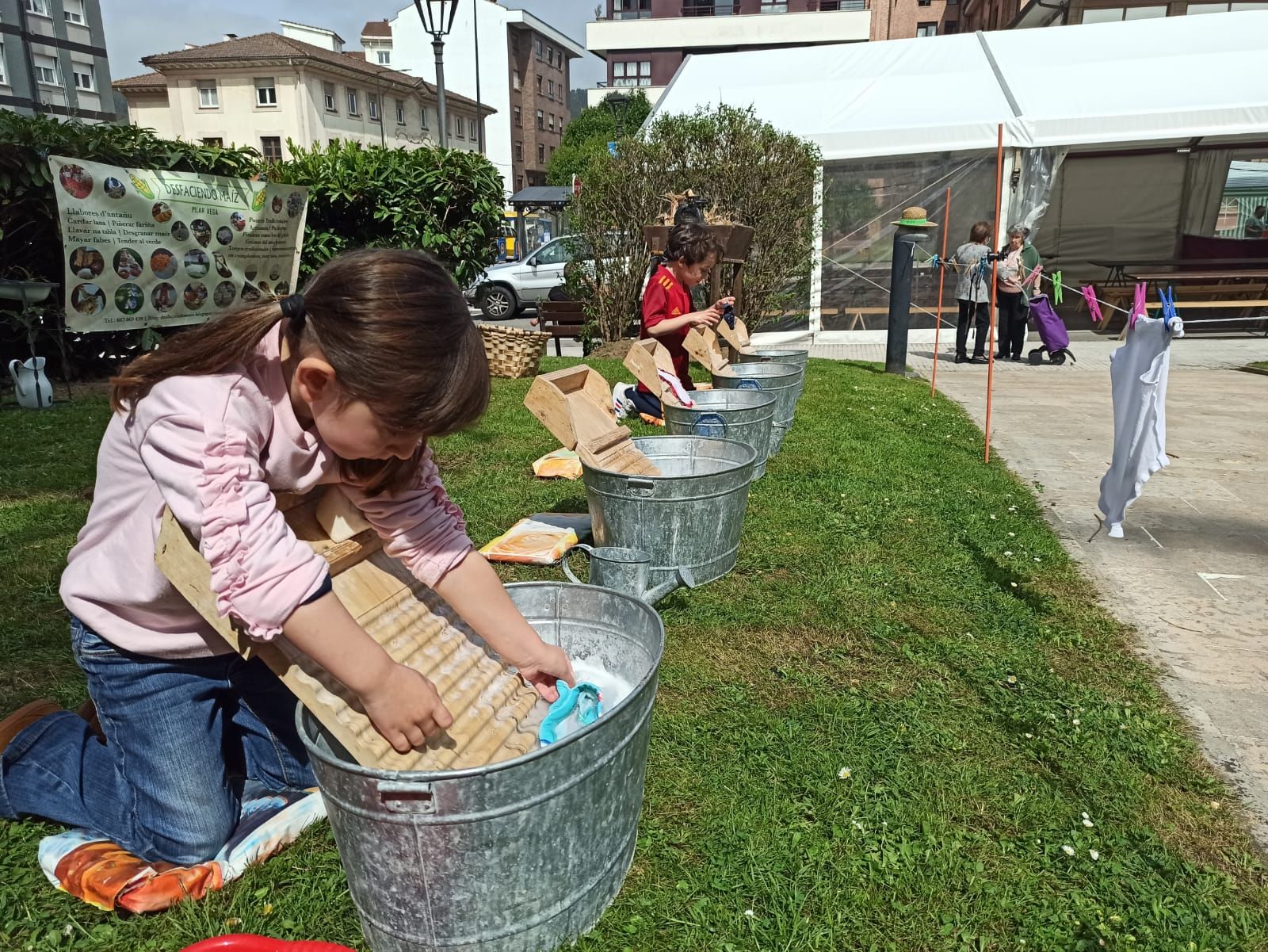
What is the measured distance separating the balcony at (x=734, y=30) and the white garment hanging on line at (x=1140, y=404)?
48532 mm

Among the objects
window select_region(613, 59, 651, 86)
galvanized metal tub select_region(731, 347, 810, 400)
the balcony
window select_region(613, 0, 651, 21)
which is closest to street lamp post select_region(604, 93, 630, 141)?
window select_region(613, 59, 651, 86)

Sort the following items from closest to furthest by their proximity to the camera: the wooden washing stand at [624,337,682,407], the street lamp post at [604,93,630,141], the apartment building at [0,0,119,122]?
1. the wooden washing stand at [624,337,682,407]
2. the apartment building at [0,0,119,122]
3. the street lamp post at [604,93,630,141]

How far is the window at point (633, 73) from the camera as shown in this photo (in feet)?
162

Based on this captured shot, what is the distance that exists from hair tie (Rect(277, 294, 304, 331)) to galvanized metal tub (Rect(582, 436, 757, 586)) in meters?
1.76

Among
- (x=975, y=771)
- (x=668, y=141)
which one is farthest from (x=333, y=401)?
(x=668, y=141)

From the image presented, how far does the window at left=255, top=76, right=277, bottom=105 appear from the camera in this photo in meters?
37.5

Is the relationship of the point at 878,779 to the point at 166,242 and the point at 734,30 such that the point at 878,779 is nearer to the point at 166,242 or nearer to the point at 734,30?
the point at 166,242

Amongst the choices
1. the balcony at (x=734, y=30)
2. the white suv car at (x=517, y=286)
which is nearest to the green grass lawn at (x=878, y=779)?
the white suv car at (x=517, y=286)

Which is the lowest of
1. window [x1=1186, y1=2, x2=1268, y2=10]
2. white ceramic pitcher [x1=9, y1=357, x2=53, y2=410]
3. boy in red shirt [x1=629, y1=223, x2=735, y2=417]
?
white ceramic pitcher [x1=9, y1=357, x2=53, y2=410]

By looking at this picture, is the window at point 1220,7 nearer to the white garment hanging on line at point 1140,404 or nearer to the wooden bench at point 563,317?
the wooden bench at point 563,317

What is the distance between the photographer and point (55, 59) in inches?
1631

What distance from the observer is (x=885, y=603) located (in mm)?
3285

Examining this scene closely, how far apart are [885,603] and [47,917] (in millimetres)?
2696

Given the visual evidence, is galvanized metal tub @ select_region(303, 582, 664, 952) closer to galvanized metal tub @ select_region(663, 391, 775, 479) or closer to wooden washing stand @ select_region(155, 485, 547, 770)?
wooden washing stand @ select_region(155, 485, 547, 770)
